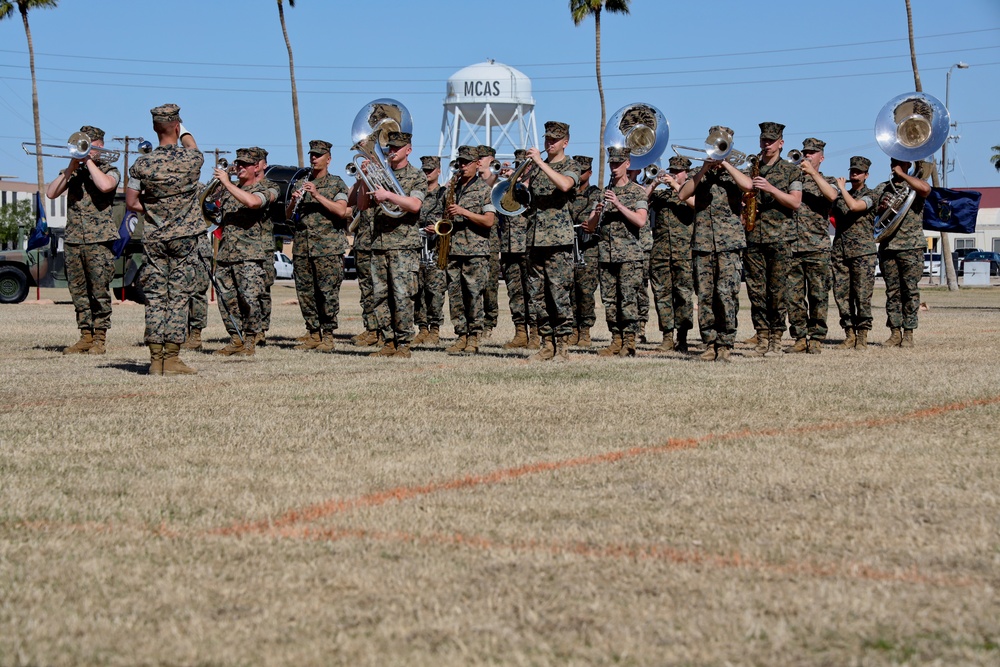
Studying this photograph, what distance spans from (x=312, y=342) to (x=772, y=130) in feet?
17.6

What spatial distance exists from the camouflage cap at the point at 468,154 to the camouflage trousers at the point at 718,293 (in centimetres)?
274

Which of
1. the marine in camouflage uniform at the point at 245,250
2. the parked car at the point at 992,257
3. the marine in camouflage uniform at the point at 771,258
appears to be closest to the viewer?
the marine in camouflage uniform at the point at 245,250

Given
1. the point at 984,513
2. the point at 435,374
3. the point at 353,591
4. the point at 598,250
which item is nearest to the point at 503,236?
the point at 598,250

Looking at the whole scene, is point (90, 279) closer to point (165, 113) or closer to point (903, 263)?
point (165, 113)

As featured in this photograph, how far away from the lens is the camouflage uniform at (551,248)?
41.2 feet

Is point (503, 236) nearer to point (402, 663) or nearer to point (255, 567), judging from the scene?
point (255, 567)

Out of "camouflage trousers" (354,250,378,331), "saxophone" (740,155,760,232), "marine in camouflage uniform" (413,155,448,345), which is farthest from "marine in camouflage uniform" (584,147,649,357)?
"camouflage trousers" (354,250,378,331)

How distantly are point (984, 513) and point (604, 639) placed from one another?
2.39 m

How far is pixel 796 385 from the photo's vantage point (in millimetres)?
10617

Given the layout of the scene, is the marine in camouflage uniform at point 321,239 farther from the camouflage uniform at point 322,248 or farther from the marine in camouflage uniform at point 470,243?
the marine in camouflage uniform at point 470,243

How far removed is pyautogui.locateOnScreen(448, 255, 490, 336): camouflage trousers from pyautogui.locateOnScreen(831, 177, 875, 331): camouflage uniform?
3891 mm

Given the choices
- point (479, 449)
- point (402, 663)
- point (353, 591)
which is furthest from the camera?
point (479, 449)

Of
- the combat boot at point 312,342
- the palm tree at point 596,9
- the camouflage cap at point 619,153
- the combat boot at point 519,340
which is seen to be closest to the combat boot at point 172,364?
the combat boot at point 312,342

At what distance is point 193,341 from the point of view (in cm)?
1491
